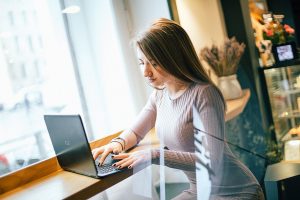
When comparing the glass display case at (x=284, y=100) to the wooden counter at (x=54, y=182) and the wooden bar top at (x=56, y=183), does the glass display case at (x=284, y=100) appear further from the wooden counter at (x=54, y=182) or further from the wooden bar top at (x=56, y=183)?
the wooden bar top at (x=56, y=183)

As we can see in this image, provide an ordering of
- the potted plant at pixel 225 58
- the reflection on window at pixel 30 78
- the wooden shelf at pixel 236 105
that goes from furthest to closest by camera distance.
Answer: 1. the potted plant at pixel 225 58
2. the reflection on window at pixel 30 78
3. the wooden shelf at pixel 236 105

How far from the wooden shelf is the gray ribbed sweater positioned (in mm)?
264

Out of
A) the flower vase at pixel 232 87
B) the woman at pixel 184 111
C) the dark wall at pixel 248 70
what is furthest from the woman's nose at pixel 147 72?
the flower vase at pixel 232 87

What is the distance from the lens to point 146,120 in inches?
51.9

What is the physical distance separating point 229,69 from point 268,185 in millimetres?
987

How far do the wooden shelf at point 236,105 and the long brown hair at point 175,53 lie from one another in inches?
10.0

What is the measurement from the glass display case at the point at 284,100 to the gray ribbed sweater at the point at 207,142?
23.5 inches

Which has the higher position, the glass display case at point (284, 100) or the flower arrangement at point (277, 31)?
the flower arrangement at point (277, 31)

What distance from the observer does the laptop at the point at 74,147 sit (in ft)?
3.83

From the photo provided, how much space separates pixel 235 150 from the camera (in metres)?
0.93

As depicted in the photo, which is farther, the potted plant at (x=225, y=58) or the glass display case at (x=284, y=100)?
the potted plant at (x=225, y=58)

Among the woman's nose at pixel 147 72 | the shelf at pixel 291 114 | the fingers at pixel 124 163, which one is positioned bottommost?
the shelf at pixel 291 114

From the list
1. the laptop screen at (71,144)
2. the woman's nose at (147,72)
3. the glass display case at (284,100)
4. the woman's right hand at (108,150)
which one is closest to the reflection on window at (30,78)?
the laptop screen at (71,144)

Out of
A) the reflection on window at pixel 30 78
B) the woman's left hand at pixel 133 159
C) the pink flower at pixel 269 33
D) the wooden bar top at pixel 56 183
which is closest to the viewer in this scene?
the woman's left hand at pixel 133 159
